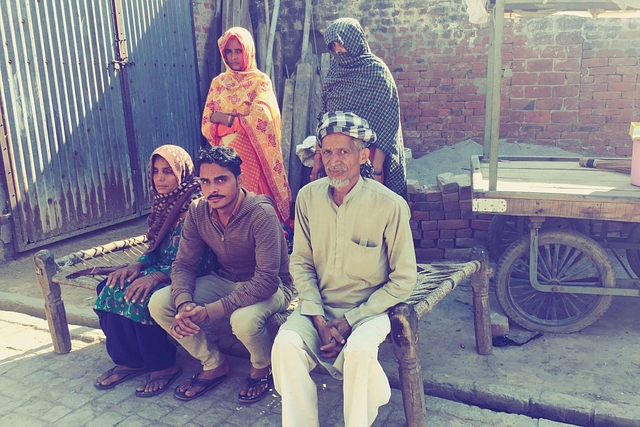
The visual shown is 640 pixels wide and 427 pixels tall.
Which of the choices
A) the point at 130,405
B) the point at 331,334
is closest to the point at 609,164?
the point at 331,334

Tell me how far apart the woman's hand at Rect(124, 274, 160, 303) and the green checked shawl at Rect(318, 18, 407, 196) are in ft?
5.64

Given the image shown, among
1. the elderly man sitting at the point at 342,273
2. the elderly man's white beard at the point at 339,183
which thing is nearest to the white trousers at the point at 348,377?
the elderly man sitting at the point at 342,273

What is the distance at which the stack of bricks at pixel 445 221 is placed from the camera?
4.81m

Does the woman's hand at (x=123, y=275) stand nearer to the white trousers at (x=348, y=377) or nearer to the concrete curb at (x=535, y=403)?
the white trousers at (x=348, y=377)

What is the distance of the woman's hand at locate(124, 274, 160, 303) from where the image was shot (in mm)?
3189

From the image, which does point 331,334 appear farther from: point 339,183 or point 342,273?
point 339,183

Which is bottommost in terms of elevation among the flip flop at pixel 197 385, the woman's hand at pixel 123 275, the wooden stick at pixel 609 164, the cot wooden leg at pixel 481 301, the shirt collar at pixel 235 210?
the flip flop at pixel 197 385

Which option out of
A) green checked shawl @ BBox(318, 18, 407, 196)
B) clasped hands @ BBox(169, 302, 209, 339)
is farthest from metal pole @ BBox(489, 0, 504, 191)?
clasped hands @ BBox(169, 302, 209, 339)

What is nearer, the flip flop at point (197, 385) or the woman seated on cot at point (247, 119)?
the flip flop at point (197, 385)

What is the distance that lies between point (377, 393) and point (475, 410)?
699 mm

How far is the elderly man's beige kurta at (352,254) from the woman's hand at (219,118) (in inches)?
73.8

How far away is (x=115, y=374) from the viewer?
3357 millimetres

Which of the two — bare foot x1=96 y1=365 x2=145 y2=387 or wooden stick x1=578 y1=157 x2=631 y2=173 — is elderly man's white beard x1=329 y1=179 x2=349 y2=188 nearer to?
bare foot x1=96 y1=365 x2=145 y2=387

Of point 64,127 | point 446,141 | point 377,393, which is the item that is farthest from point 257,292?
point 446,141
